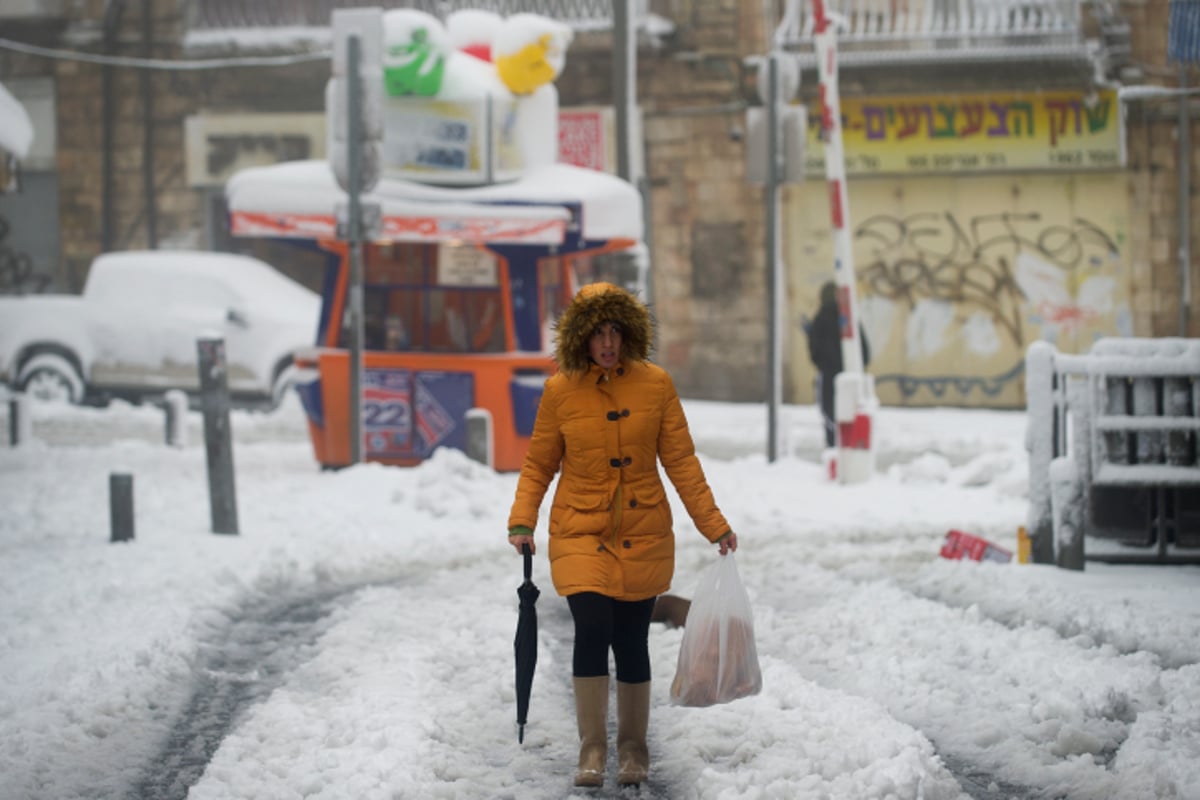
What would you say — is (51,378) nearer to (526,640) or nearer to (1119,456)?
(1119,456)

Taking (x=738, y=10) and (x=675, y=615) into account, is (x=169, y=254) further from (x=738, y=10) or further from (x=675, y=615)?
(x=675, y=615)

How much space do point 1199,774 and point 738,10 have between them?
19.0 meters

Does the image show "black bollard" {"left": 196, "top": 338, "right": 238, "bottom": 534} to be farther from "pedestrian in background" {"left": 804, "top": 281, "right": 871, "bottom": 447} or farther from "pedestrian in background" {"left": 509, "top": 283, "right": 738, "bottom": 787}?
"pedestrian in background" {"left": 804, "top": 281, "right": 871, "bottom": 447}

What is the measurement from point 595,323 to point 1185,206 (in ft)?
59.9

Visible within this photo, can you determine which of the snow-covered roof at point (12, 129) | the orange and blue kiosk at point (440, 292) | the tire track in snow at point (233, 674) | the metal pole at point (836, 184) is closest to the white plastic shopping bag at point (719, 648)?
the tire track in snow at point (233, 674)

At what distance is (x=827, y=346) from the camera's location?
53.3 ft

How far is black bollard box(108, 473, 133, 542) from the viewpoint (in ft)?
32.3

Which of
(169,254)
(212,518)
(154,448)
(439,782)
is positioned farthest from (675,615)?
(169,254)

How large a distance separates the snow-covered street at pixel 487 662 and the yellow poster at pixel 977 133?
11.5 meters

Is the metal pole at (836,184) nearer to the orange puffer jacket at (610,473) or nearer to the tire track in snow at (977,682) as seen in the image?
the tire track in snow at (977,682)

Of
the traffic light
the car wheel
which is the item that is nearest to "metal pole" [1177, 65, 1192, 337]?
the traffic light

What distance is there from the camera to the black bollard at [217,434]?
10.0 meters

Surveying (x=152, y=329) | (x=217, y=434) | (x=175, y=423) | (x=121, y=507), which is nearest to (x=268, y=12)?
(x=152, y=329)

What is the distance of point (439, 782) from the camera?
17.2 ft
